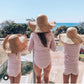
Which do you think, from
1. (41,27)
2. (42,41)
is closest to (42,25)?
(41,27)

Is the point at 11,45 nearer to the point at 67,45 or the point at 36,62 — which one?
the point at 36,62

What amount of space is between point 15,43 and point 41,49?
203 millimetres

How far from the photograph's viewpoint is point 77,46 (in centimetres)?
109

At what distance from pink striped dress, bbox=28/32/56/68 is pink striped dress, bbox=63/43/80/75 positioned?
120mm

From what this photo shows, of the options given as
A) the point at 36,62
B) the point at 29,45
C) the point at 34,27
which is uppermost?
the point at 34,27

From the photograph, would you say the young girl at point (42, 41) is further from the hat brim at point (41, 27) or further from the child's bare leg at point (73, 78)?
the child's bare leg at point (73, 78)

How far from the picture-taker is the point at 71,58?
1097mm

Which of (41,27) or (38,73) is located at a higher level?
(41,27)

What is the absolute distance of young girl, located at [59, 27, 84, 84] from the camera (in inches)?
42.4

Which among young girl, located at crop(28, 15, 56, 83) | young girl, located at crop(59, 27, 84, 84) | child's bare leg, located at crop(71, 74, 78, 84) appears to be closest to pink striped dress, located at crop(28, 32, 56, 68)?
young girl, located at crop(28, 15, 56, 83)

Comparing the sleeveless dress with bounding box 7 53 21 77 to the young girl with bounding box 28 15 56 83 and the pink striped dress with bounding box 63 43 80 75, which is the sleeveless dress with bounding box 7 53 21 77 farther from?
the pink striped dress with bounding box 63 43 80 75

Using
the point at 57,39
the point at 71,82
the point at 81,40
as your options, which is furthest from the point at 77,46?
the point at 71,82

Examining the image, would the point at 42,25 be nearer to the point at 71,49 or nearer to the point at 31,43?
the point at 31,43

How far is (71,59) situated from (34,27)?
1.25 ft
